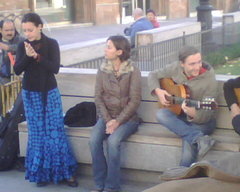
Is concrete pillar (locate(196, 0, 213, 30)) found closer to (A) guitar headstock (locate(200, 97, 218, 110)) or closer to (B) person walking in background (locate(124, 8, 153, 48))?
(B) person walking in background (locate(124, 8, 153, 48))

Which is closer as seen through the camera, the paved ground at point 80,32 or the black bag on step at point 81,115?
the black bag on step at point 81,115

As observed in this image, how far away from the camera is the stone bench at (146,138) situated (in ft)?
17.0

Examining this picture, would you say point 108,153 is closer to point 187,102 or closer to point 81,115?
point 81,115

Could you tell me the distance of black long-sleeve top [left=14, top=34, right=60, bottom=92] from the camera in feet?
17.5

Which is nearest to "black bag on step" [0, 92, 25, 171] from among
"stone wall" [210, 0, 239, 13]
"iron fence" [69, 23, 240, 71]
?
"iron fence" [69, 23, 240, 71]

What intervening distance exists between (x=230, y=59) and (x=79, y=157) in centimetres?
992

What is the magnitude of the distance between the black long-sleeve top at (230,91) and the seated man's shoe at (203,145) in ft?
1.16

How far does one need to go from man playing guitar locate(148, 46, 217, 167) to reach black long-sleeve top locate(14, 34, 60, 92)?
1008 mm

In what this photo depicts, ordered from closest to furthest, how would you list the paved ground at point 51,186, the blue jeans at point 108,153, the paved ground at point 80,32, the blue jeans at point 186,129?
1. the blue jeans at point 186,129
2. the blue jeans at point 108,153
3. the paved ground at point 51,186
4. the paved ground at point 80,32

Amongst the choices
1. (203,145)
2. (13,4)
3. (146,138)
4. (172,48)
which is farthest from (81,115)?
(13,4)

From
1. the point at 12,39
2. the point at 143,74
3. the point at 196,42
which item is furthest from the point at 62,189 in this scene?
the point at 196,42

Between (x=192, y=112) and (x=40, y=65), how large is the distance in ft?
4.96

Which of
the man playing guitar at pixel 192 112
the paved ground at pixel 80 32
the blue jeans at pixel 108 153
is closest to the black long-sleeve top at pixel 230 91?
the man playing guitar at pixel 192 112

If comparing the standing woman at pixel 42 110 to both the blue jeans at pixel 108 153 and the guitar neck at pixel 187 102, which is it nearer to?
the blue jeans at pixel 108 153
